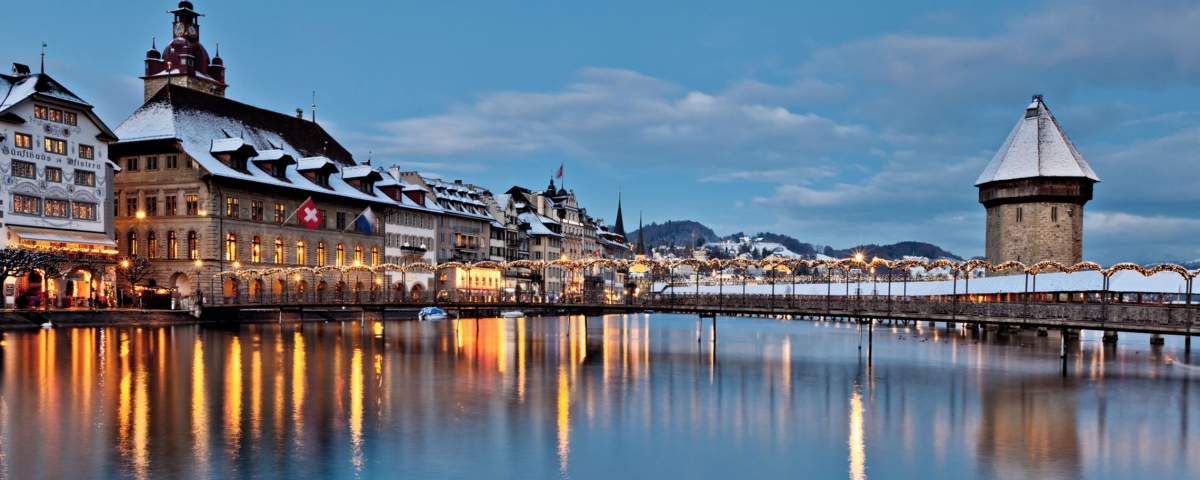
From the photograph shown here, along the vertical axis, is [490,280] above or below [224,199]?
below

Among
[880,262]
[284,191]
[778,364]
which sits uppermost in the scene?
[284,191]

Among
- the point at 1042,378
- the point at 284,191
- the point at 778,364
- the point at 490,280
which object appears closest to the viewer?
the point at 1042,378

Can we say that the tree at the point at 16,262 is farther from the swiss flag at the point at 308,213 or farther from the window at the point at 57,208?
the swiss flag at the point at 308,213

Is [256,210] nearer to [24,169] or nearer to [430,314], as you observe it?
[24,169]

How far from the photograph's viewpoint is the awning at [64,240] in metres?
71.0

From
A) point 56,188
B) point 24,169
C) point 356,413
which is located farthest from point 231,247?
point 356,413

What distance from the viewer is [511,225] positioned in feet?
458

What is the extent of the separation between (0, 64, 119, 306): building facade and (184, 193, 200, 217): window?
18.5ft

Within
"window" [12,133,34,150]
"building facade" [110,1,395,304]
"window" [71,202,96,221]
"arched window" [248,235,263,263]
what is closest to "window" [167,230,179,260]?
"building facade" [110,1,395,304]

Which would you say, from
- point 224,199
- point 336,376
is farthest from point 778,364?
point 224,199

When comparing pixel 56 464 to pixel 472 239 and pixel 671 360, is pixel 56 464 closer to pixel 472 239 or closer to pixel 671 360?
pixel 671 360

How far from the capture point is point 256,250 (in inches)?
3455

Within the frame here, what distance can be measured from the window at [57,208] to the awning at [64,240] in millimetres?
1201

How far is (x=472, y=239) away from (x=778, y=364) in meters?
74.4
